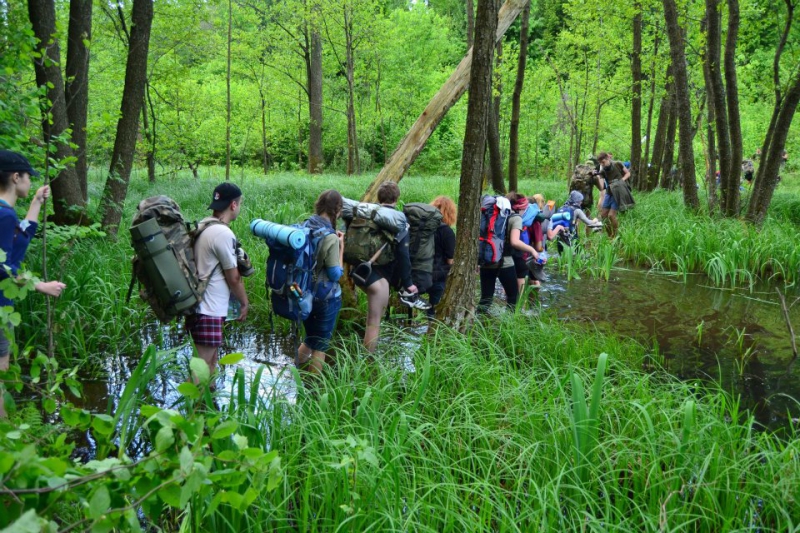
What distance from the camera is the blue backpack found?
14.7ft

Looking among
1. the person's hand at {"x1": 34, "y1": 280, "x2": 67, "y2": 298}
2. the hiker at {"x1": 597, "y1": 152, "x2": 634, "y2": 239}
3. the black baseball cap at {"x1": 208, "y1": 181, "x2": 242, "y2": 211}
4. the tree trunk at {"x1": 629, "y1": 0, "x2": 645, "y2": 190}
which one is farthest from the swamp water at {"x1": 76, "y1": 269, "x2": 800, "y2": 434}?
the tree trunk at {"x1": 629, "y1": 0, "x2": 645, "y2": 190}

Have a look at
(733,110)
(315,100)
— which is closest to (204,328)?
(733,110)

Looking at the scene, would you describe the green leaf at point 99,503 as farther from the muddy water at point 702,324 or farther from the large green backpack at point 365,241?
the large green backpack at point 365,241

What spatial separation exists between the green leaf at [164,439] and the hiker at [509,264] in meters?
5.25

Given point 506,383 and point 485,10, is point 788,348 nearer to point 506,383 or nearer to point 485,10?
point 506,383

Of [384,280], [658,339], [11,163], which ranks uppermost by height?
[11,163]

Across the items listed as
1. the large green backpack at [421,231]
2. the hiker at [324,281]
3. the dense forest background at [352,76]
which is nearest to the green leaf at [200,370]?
the hiker at [324,281]

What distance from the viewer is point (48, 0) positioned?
692cm

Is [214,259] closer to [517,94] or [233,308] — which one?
[233,308]

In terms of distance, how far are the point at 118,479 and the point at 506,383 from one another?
3.22 metres

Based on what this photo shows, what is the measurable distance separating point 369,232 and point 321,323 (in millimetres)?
1075

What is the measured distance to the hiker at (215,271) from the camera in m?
4.14

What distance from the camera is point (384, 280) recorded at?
18.2ft

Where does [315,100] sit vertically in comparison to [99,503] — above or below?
above
